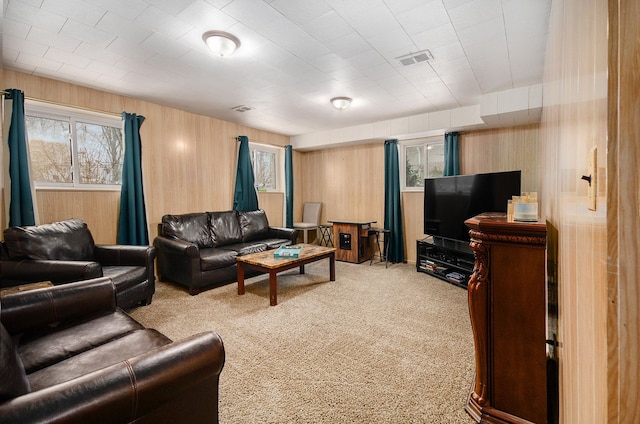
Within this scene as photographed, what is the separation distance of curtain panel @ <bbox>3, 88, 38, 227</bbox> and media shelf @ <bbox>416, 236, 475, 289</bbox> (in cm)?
492

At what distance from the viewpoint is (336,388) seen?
1.79m

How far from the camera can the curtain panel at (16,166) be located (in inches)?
113

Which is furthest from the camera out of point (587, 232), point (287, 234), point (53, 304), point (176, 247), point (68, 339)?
point (287, 234)

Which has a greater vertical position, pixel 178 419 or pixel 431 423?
pixel 178 419

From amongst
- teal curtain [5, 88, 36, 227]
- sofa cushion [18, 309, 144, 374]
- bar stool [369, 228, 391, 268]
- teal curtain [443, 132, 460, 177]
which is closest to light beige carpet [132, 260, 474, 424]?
sofa cushion [18, 309, 144, 374]

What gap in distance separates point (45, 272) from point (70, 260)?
1.09ft

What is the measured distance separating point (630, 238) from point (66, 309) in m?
2.38

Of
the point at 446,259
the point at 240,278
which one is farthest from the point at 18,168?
the point at 446,259

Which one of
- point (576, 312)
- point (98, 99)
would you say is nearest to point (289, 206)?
point (98, 99)

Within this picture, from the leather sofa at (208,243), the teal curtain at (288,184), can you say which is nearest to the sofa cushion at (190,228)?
the leather sofa at (208,243)

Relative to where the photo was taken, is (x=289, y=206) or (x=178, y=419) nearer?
(x=178, y=419)

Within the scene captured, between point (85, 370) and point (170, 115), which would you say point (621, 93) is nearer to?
point (85, 370)

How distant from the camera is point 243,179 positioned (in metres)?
5.17

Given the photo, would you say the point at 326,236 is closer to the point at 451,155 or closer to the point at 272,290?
the point at 451,155
